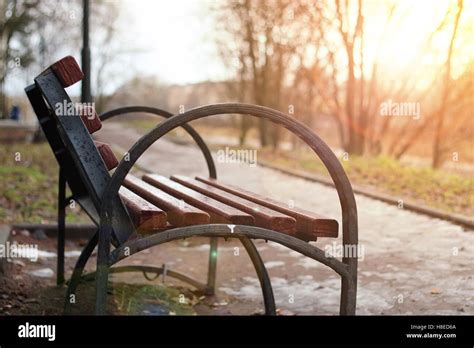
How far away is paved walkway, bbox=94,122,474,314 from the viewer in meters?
4.32

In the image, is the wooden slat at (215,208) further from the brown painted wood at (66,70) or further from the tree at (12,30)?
the tree at (12,30)

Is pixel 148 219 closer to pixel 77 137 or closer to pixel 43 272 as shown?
pixel 77 137

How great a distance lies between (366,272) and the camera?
17.0 feet

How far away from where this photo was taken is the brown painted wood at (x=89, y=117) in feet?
9.82

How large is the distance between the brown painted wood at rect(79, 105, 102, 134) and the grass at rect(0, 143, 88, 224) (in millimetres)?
3744

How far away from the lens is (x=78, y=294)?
14.1 ft

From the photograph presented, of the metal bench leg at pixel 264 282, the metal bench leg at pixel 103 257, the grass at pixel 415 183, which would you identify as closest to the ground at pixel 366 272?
the metal bench leg at pixel 264 282

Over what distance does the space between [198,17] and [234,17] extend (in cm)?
272

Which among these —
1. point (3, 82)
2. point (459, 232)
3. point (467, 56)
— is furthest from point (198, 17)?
point (459, 232)

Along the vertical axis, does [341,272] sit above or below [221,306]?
above

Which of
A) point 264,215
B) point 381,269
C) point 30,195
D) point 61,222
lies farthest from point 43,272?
point 30,195

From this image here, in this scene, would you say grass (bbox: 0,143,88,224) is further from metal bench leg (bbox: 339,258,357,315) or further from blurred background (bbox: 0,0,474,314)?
metal bench leg (bbox: 339,258,357,315)

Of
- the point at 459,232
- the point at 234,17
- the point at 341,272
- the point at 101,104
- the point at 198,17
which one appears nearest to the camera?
the point at 341,272
